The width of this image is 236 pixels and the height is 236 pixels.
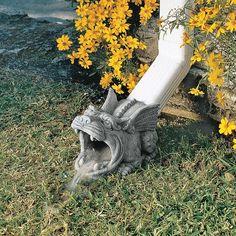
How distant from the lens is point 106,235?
283 centimetres

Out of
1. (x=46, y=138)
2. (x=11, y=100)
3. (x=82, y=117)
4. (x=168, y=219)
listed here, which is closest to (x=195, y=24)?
(x=82, y=117)

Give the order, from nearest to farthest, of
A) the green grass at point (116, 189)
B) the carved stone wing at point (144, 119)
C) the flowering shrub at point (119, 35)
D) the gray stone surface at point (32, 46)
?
the green grass at point (116, 189)
the carved stone wing at point (144, 119)
the flowering shrub at point (119, 35)
the gray stone surface at point (32, 46)

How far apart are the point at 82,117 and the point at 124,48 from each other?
41.0 inches

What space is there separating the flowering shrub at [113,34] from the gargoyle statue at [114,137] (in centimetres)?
52

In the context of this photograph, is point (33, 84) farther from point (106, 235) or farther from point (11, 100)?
point (106, 235)

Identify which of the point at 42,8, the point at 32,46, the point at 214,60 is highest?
the point at 214,60

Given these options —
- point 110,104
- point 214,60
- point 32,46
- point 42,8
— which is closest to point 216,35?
point 214,60

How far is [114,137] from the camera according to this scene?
3188 mm

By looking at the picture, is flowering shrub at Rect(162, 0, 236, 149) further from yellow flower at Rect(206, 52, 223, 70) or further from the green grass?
the green grass

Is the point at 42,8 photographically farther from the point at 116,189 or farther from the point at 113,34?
the point at 116,189

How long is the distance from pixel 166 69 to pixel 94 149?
2.21 feet

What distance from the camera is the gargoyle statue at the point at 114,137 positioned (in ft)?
10.4

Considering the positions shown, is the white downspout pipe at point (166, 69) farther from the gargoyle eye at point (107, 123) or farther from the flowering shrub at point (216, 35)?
the gargoyle eye at point (107, 123)

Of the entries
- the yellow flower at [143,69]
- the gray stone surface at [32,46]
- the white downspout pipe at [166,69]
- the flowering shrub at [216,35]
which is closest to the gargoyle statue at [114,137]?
the white downspout pipe at [166,69]
